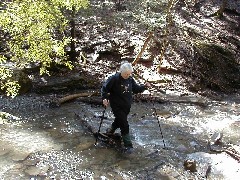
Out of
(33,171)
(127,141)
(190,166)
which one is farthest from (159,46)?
(33,171)

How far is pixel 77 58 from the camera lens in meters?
15.7

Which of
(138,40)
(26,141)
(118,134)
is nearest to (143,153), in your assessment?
(118,134)

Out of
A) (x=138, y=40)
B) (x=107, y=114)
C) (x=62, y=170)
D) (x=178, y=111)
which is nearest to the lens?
(x=62, y=170)

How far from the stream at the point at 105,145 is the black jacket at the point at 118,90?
47.8 inches

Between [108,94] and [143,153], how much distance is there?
1.75 metres

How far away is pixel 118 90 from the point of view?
782 cm

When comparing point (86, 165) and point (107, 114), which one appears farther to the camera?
point (107, 114)

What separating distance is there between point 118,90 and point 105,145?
59.8 inches

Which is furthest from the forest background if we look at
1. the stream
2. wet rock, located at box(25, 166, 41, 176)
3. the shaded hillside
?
wet rock, located at box(25, 166, 41, 176)

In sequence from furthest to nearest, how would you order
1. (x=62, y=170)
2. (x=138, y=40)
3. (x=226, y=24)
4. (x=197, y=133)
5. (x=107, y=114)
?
1. (x=226, y=24)
2. (x=138, y=40)
3. (x=107, y=114)
4. (x=197, y=133)
5. (x=62, y=170)

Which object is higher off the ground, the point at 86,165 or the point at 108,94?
the point at 108,94

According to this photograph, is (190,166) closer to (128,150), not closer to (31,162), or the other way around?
(128,150)

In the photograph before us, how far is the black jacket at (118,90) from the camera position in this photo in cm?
774

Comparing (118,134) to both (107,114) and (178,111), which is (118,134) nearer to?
(107,114)
